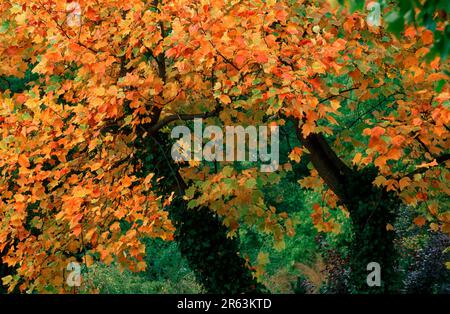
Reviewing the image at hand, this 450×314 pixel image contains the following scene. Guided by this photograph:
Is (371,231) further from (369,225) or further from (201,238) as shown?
(201,238)

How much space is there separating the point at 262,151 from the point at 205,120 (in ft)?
3.40

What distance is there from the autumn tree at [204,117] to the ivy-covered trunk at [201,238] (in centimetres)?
2
